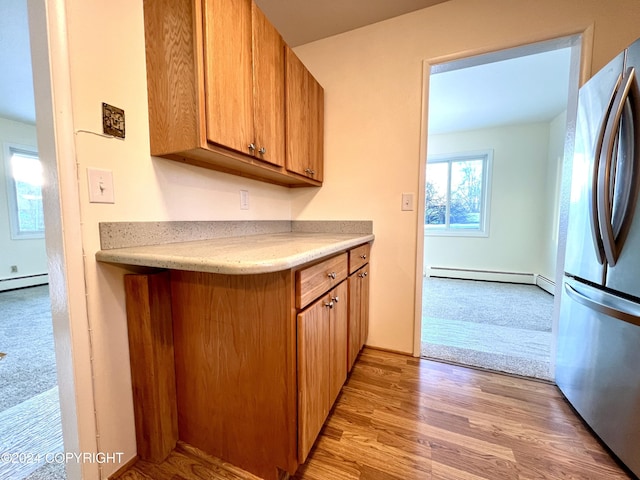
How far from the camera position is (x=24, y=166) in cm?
363

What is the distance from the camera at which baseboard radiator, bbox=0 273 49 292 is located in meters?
3.40

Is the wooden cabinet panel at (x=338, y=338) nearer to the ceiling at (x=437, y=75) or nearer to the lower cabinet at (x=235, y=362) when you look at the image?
the lower cabinet at (x=235, y=362)

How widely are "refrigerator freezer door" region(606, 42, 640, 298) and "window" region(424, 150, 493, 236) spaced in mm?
3115

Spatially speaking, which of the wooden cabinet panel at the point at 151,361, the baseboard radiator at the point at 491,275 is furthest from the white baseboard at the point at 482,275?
the wooden cabinet panel at the point at 151,361

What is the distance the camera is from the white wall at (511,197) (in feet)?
12.4

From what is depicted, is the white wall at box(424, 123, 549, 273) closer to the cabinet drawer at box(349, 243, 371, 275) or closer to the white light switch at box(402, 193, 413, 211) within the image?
the white light switch at box(402, 193, 413, 211)

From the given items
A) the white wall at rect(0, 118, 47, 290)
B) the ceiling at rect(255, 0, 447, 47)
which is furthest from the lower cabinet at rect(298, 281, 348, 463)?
Result: the white wall at rect(0, 118, 47, 290)

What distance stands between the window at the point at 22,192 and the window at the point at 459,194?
608cm

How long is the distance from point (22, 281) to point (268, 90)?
4.85 metres

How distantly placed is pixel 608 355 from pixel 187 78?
2.11 metres

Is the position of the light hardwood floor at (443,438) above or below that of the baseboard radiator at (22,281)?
below

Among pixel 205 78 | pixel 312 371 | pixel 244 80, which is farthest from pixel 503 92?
pixel 312 371

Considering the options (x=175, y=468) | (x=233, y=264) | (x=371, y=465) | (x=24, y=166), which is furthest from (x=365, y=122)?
(x=24, y=166)

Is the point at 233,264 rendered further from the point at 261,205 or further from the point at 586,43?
the point at 586,43
